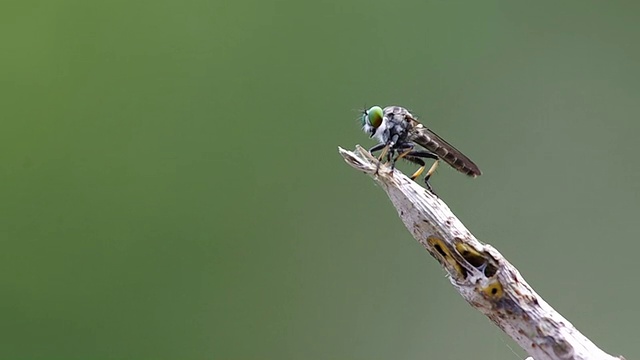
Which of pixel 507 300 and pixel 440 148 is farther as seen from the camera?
pixel 440 148

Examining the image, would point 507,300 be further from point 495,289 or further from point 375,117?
point 375,117

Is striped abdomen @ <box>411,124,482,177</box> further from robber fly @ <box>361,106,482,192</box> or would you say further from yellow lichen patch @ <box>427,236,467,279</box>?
yellow lichen patch @ <box>427,236,467,279</box>

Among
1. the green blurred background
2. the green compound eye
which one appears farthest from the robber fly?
the green blurred background

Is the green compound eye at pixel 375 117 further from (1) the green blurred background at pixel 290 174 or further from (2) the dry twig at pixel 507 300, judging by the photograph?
(1) the green blurred background at pixel 290 174

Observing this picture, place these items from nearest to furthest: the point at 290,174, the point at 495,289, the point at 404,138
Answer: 1. the point at 495,289
2. the point at 404,138
3. the point at 290,174

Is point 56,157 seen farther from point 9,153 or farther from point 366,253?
point 366,253

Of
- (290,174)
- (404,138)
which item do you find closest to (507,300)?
(404,138)

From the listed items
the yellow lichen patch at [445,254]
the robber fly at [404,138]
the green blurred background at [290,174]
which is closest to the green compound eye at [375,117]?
the robber fly at [404,138]
